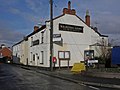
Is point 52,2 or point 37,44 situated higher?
point 52,2

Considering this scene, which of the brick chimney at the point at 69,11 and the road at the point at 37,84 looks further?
the brick chimney at the point at 69,11

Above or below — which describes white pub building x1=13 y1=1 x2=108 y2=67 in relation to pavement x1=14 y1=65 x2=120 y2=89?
above

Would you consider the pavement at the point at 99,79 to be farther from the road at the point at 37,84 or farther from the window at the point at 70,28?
the window at the point at 70,28

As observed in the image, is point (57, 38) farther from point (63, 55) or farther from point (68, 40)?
point (68, 40)

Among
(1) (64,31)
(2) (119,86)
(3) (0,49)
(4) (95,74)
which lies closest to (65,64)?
(1) (64,31)

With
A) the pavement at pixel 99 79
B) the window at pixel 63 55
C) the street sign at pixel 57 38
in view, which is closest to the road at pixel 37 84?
the pavement at pixel 99 79

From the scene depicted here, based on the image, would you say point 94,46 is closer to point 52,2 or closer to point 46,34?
point 46,34

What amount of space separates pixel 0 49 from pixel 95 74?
93.3 m

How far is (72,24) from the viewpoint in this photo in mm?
38812

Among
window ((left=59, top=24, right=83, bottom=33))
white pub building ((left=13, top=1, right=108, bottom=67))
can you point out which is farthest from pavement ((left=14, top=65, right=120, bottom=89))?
window ((left=59, top=24, right=83, bottom=33))

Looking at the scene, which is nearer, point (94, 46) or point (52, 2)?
point (52, 2)

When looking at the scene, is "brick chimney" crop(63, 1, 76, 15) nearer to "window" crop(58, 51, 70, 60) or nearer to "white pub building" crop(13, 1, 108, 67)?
"white pub building" crop(13, 1, 108, 67)

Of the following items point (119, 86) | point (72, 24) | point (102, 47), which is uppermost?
point (72, 24)

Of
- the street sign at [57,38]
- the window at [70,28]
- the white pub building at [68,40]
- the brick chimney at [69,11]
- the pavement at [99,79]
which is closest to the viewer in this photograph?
the pavement at [99,79]
